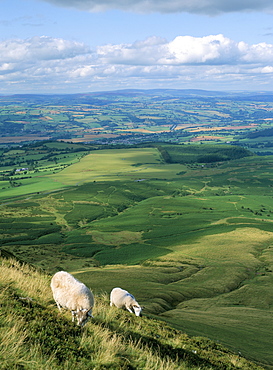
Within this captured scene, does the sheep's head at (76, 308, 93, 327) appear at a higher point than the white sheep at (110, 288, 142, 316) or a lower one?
higher

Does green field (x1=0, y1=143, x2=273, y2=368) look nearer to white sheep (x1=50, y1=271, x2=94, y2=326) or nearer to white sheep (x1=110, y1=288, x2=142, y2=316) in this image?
white sheep (x1=110, y1=288, x2=142, y2=316)

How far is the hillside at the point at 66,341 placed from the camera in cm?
1277

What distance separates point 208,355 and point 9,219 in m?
163

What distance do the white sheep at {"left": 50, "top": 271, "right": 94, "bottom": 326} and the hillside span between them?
46 centimetres

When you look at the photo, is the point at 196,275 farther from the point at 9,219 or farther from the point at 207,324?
the point at 9,219

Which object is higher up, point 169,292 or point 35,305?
point 35,305

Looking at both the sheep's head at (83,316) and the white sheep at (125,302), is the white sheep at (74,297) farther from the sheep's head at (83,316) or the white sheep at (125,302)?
the white sheep at (125,302)

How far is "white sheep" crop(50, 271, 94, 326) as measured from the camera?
1719 centimetres

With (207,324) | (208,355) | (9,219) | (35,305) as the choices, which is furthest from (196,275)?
(9,219)

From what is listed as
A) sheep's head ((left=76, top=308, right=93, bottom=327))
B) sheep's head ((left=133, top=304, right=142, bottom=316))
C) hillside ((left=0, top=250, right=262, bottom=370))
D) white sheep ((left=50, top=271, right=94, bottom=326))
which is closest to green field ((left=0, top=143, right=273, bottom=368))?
sheep's head ((left=133, top=304, right=142, bottom=316))

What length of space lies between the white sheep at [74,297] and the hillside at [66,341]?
46 cm

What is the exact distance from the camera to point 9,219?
559 feet

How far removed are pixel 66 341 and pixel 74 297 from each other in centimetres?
356

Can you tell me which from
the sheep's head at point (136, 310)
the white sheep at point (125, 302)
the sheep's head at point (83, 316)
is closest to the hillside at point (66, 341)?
the sheep's head at point (83, 316)
